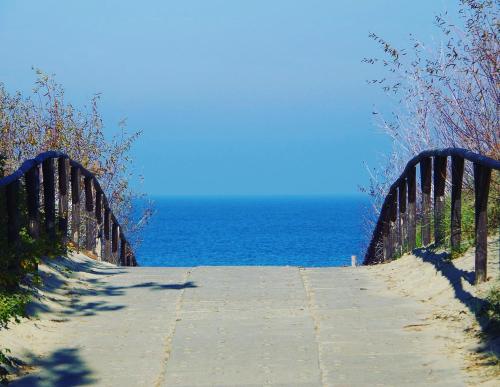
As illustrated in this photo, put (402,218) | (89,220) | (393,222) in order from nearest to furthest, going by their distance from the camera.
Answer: (402,218), (89,220), (393,222)

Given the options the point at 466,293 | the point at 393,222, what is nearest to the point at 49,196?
the point at 466,293

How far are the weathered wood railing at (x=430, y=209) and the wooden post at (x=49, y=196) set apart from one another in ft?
14.3

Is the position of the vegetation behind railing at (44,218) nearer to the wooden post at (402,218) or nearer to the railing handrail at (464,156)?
the railing handrail at (464,156)

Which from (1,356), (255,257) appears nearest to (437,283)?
(1,356)

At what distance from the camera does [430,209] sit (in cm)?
1174

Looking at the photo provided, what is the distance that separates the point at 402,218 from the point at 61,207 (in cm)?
493

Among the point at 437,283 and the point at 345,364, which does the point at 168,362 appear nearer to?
the point at 345,364

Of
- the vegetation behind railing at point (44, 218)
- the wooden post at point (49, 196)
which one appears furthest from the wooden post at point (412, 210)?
the wooden post at point (49, 196)

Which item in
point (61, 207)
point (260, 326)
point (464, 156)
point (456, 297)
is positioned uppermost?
point (464, 156)

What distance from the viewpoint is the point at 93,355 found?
6977mm

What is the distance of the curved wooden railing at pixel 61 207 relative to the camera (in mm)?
8461

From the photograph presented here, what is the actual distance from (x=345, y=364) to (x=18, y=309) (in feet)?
7.71

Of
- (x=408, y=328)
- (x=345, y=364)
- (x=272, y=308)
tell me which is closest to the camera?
(x=345, y=364)

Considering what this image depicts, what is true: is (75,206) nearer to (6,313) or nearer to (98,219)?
(98,219)
